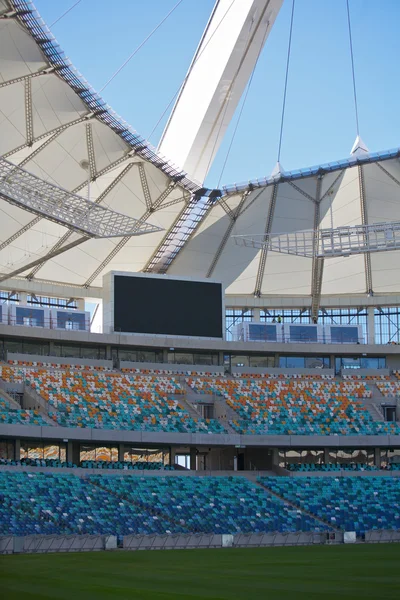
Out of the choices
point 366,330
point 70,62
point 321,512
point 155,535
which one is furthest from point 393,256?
point 155,535

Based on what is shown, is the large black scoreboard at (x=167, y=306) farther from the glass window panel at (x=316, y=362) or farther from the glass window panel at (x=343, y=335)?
the glass window panel at (x=343, y=335)

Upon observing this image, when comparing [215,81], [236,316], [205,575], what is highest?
[215,81]

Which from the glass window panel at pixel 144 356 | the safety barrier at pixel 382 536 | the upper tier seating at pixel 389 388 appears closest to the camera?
the safety barrier at pixel 382 536

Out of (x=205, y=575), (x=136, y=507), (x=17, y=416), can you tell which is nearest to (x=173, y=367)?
(x=17, y=416)

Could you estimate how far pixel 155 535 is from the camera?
130 feet

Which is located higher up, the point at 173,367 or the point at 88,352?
→ the point at 88,352

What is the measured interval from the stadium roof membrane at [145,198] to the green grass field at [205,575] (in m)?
25.0

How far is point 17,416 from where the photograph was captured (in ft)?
Result: 168

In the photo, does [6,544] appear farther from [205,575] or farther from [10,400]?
[10,400]

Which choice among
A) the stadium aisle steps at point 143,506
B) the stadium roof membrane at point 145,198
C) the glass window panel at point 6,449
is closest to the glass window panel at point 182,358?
the stadium roof membrane at point 145,198

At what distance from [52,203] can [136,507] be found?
16144 mm

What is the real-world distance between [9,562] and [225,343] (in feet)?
114

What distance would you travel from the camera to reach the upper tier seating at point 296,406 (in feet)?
193

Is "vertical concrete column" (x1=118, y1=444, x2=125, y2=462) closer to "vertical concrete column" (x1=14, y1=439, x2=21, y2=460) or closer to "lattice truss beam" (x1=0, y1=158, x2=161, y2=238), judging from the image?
"vertical concrete column" (x1=14, y1=439, x2=21, y2=460)
